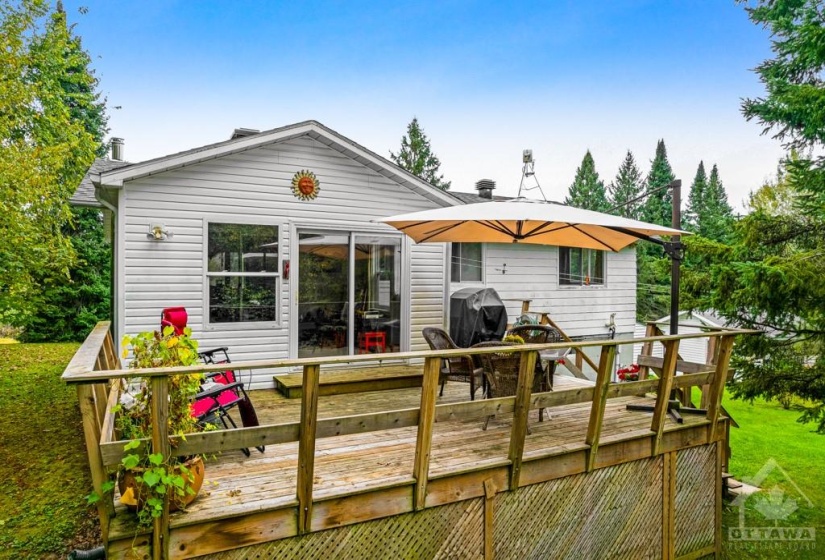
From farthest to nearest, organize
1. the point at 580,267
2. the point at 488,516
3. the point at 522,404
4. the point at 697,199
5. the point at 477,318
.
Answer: the point at 697,199
the point at 580,267
the point at 477,318
the point at 488,516
the point at 522,404

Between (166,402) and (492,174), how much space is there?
4316 cm

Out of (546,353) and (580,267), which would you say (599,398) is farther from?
(580,267)

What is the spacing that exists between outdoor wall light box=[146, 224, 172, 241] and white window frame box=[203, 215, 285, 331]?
1.52ft

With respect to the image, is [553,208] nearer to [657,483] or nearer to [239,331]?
[657,483]

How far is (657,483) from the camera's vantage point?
484cm

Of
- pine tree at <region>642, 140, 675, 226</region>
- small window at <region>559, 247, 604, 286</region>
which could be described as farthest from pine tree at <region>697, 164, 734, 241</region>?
small window at <region>559, 247, 604, 286</region>

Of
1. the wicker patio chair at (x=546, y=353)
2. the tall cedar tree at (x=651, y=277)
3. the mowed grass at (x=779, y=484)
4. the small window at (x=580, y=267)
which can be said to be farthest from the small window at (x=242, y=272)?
the tall cedar tree at (x=651, y=277)

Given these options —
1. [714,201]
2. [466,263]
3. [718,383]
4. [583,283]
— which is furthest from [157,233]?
[714,201]

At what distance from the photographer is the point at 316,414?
9.98 ft

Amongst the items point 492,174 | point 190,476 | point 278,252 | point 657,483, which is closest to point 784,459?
point 657,483

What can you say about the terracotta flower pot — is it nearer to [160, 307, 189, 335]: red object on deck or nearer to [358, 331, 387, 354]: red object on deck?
[160, 307, 189, 335]: red object on deck

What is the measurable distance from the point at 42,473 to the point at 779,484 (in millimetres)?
10230

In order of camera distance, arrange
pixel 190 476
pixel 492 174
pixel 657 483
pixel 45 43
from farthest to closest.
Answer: pixel 492 174 → pixel 45 43 → pixel 657 483 → pixel 190 476

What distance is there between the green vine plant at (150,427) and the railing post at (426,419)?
56.0 inches
